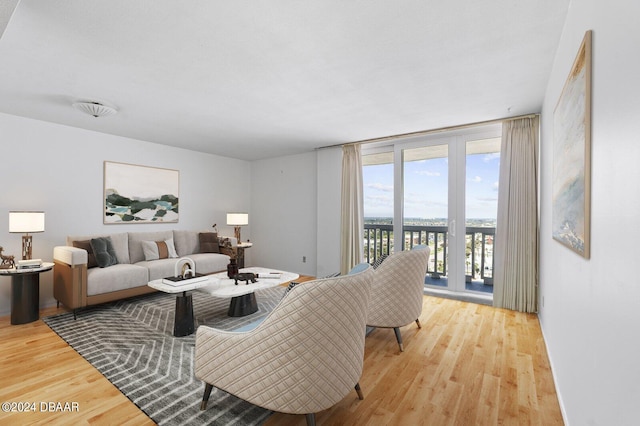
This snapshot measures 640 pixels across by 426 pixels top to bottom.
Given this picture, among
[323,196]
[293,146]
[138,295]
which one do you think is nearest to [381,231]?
[323,196]

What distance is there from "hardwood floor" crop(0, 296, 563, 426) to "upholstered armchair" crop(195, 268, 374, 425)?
1.10 feet

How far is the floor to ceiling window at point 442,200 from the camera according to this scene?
4160 millimetres

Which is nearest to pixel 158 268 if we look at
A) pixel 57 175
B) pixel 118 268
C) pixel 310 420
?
pixel 118 268

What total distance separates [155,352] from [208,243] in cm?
284

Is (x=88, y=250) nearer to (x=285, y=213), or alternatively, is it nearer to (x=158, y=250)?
(x=158, y=250)

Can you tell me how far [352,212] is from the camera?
5102 millimetres

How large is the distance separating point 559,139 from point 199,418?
9.43 feet

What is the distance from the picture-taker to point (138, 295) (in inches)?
162

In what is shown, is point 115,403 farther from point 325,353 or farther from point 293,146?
point 293,146

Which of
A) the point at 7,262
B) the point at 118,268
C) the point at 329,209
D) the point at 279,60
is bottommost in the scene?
the point at 118,268

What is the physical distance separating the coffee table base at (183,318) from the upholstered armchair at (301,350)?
4.80 ft

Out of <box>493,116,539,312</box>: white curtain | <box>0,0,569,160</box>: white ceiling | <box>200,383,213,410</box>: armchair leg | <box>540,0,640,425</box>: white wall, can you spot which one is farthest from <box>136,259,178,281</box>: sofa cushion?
<box>493,116,539,312</box>: white curtain

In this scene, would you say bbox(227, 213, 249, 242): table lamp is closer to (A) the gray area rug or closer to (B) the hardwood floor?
(A) the gray area rug

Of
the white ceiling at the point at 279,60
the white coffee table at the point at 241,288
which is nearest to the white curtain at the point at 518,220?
the white ceiling at the point at 279,60
